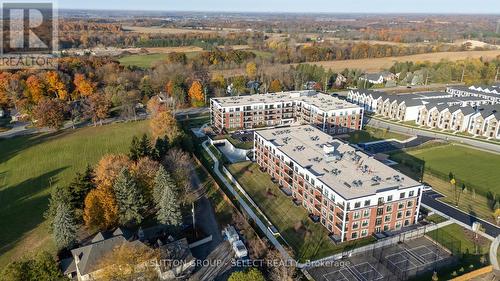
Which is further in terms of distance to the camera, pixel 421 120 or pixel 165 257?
pixel 421 120

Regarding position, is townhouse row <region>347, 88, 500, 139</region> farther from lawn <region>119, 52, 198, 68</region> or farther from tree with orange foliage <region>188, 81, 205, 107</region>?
lawn <region>119, 52, 198, 68</region>

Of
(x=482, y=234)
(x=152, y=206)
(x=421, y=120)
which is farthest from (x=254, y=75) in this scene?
(x=482, y=234)

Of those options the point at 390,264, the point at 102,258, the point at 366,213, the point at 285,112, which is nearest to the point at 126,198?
the point at 102,258

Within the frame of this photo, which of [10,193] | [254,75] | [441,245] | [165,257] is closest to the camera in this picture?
[165,257]

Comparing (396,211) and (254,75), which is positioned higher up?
(254,75)

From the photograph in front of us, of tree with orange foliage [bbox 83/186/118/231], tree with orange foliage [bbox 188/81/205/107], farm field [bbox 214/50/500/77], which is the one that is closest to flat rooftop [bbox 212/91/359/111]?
tree with orange foliage [bbox 188/81/205/107]

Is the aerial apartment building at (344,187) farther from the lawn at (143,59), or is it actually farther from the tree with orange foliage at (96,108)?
the lawn at (143,59)

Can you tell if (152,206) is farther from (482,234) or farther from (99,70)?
(99,70)
